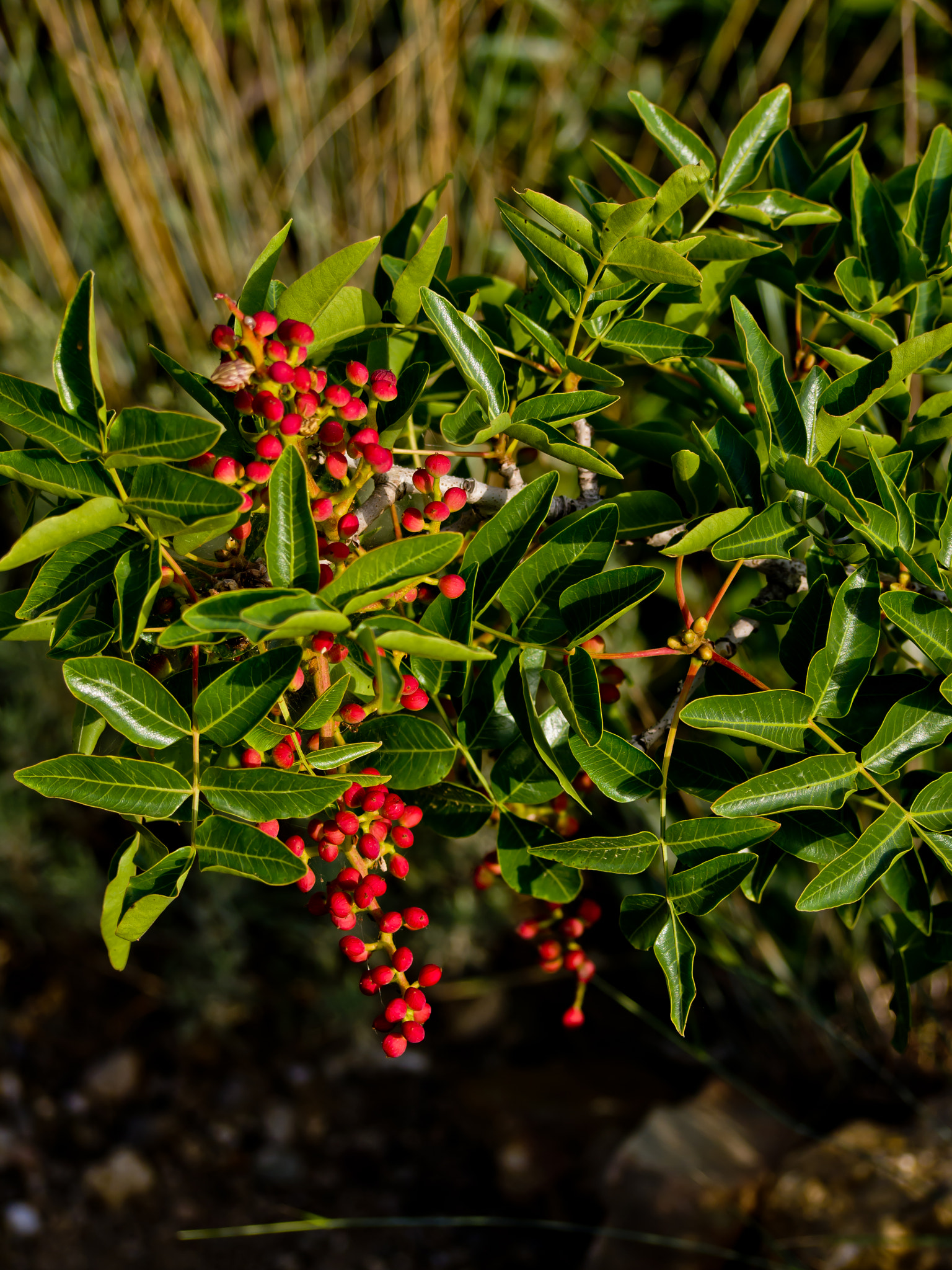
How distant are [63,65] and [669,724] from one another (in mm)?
2186

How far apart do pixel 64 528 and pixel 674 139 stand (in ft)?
1.77

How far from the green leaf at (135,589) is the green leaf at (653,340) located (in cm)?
33

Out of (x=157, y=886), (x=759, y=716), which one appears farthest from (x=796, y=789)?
(x=157, y=886)

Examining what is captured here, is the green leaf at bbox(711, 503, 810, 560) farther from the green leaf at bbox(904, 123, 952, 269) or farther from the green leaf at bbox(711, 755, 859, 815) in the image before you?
the green leaf at bbox(904, 123, 952, 269)

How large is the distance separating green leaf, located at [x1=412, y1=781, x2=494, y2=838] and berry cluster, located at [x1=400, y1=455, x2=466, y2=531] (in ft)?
0.53

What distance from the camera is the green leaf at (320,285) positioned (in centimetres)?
60

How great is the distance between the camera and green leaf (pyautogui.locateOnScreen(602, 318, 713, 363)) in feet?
2.14

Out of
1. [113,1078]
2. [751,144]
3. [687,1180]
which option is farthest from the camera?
[113,1078]

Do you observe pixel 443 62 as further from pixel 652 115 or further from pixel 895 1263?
pixel 895 1263

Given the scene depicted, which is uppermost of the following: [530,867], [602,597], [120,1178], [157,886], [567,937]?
[602,597]

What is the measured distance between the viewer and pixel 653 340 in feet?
2.15

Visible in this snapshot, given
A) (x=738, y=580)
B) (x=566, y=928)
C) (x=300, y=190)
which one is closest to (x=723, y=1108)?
(x=738, y=580)

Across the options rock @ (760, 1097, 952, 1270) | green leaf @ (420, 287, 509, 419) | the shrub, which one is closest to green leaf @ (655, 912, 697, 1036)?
the shrub

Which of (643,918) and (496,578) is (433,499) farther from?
(643,918)
